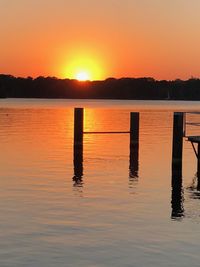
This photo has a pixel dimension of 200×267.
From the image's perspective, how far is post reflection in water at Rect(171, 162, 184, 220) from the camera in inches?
699

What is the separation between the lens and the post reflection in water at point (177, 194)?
17750mm

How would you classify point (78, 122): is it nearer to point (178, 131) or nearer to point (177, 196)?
point (178, 131)

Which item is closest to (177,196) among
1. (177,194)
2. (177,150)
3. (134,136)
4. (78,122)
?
(177,194)

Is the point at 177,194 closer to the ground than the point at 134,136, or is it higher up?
closer to the ground

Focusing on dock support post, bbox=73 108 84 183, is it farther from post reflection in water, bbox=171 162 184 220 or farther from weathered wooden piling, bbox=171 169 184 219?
weathered wooden piling, bbox=171 169 184 219

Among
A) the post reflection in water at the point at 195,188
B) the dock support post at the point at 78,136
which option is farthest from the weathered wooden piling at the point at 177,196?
the dock support post at the point at 78,136

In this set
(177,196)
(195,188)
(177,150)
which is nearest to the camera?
(177,196)

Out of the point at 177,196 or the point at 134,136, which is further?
the point at 134,136

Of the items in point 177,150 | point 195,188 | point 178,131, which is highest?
point 178,131

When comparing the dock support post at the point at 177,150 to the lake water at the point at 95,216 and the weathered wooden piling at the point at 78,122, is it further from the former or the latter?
the weathered wooden piling at the point at 78,122

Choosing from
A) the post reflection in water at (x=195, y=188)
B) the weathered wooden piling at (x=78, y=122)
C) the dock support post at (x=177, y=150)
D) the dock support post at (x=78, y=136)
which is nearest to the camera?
the post reflection in water at (x=195, y=188)

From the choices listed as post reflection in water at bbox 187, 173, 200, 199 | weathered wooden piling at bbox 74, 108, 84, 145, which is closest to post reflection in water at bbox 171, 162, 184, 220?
post reflection in water at bbox 187, 173, 200, 199

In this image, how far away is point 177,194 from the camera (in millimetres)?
21375

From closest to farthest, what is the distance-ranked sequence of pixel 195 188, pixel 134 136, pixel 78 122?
pixel 195 188 < pixel 78 122 < pixel 134 136
